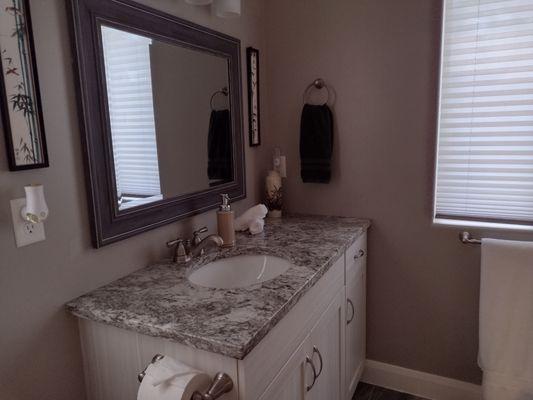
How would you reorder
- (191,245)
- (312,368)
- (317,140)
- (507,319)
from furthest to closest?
(317,140)
(507,319)
(191,245)
(312,368)

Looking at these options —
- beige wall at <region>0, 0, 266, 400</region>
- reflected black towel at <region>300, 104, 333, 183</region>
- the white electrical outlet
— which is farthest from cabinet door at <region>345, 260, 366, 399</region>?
the white electrical outlet

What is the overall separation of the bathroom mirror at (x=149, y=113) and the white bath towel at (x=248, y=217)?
0.14 m

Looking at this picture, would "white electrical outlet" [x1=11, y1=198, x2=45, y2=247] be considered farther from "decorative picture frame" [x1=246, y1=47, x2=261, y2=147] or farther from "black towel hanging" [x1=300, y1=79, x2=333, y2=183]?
"black towel hanging" [x1=300, y1=79, x2=333, y2=183]

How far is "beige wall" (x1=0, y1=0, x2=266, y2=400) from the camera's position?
978 mm

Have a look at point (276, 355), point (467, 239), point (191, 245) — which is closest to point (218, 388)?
point (276, 355)

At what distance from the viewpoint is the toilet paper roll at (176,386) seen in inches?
34.3

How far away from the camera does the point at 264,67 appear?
2117mm

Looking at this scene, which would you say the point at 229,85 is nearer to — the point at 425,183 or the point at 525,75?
the point at 425,183

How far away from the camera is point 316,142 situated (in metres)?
1.99

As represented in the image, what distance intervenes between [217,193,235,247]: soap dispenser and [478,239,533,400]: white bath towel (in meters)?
1.07

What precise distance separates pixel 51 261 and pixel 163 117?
619 mm

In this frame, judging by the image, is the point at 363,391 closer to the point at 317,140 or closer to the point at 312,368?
the point at 312,368

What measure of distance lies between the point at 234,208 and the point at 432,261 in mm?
993

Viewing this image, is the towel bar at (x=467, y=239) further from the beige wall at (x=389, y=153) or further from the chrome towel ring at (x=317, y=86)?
the chrome towel ring at (x=317, y=86)
